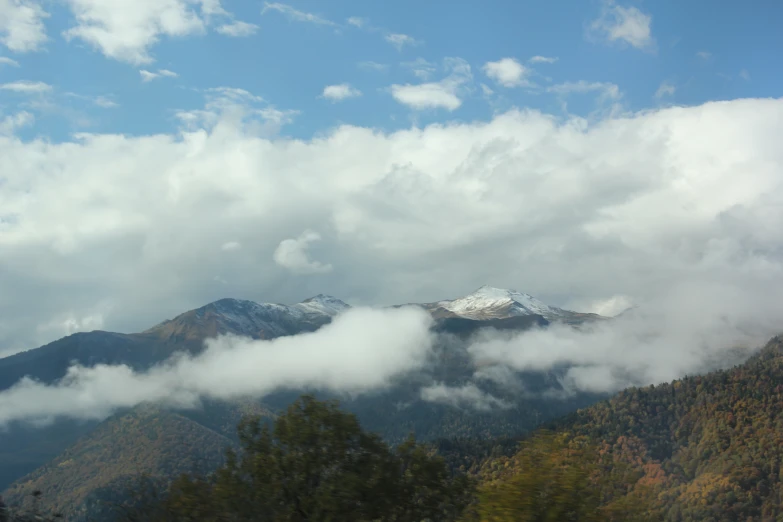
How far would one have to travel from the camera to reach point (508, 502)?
21891mm

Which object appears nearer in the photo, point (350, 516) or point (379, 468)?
point (350, 516)

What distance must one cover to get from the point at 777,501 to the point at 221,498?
216m

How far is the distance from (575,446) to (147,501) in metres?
20.0

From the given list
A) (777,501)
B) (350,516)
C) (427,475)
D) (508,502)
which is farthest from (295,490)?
(777,501)

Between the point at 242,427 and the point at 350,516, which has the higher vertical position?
the point at 242,427

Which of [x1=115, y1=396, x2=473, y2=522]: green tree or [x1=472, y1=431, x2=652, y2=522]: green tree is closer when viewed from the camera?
[x1=472, y1=431, x2=652, y2=522]: green tree

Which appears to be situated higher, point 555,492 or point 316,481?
point 316,481

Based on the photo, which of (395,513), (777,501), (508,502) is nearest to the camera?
(508,502)

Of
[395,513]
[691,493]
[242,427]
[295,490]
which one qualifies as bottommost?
[691,493]

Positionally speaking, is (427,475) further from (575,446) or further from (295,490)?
(575,446)

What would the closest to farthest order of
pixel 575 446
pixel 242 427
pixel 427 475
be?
pixel 575 446 < pixel 427 475 < pixel 242 427

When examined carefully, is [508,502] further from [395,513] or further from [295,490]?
[295,490]

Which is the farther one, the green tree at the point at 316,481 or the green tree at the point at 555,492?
the green tree at the point at 316,481

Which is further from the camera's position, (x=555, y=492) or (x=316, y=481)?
(x=316, y=481)
